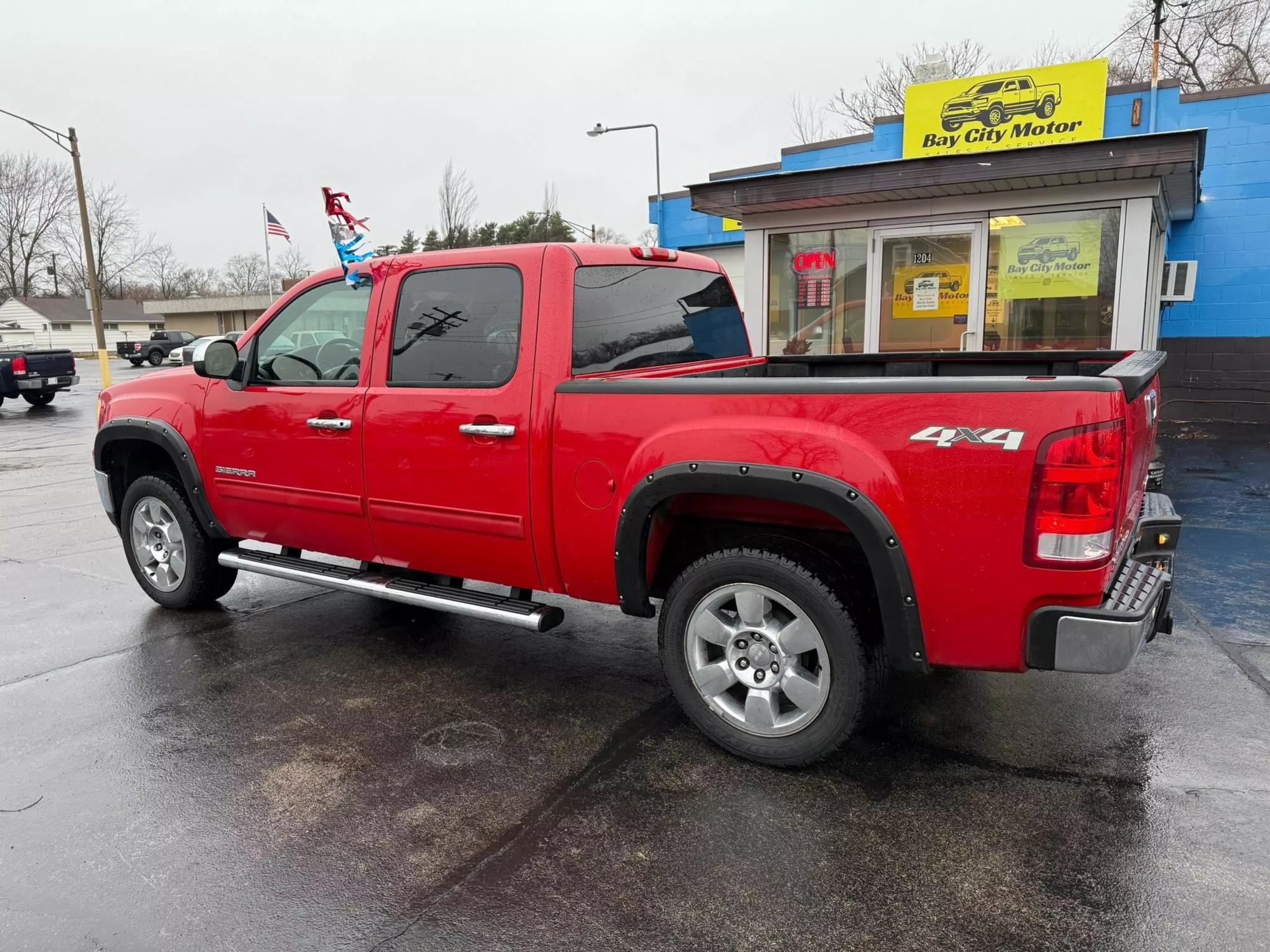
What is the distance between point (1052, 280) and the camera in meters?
9.67

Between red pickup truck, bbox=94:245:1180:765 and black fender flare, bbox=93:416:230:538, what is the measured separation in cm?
2

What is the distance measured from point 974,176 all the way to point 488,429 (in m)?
6.80

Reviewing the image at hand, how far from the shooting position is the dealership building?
895 cm

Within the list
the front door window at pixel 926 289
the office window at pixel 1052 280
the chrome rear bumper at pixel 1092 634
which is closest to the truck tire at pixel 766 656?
the chrome rear bumper at pixel 1092 634

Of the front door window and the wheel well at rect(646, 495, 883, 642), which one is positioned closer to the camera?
the wheel well at rect(646, 495, 883, 642)

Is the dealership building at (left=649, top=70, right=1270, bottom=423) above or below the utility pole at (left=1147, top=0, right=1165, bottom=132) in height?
below

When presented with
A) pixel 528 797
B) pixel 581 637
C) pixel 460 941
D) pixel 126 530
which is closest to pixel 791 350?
pixel 581 637

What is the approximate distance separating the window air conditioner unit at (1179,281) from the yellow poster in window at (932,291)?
3.42 meters

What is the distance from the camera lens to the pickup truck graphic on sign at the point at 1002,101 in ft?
42.7

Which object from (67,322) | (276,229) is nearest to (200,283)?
(67,322)

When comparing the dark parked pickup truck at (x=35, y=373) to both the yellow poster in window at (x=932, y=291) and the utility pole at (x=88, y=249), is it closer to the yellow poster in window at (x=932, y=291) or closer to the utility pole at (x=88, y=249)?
the utility pole at (x=88, y=249)

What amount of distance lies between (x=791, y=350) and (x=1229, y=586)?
633cm

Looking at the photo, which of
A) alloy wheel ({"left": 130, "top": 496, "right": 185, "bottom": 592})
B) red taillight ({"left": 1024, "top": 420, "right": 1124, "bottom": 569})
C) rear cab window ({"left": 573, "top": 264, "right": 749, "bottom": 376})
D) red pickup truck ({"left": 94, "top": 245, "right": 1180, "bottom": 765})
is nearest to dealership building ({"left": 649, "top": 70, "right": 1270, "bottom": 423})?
rear cab window ({"left": 573, "top": 264, "right": 749, "bottom": 376})

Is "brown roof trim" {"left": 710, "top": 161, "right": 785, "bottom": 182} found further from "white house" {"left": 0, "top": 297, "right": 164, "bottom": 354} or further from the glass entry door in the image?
"white house" {"left": 0, "top": 297, "right": 164, "bottom": 354}
